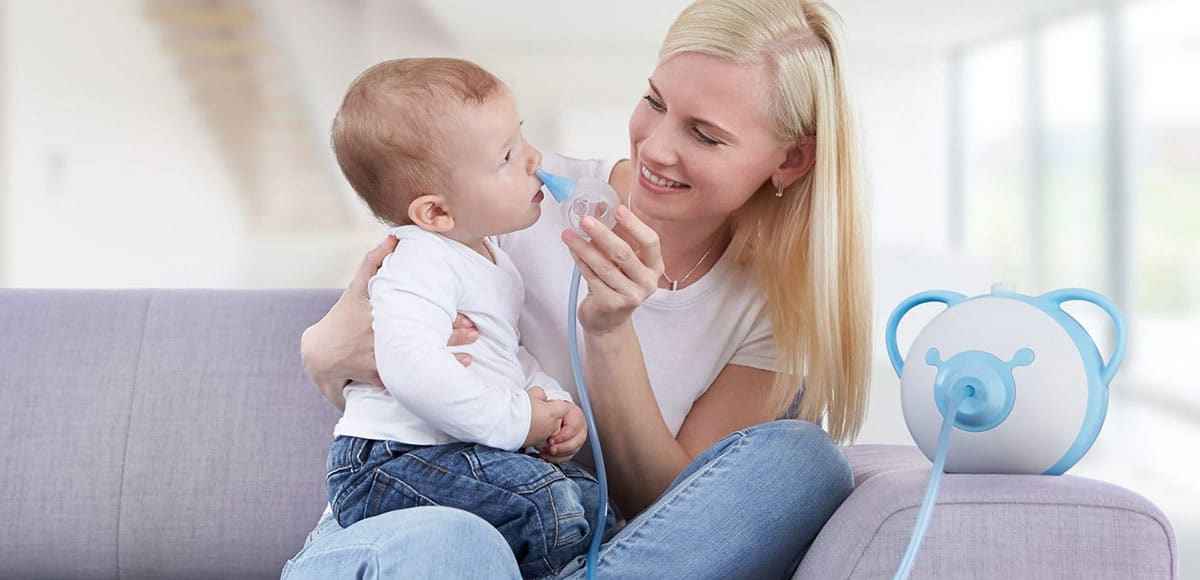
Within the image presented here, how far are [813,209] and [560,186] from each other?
346 mm

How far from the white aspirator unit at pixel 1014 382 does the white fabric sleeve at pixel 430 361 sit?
43 centimetres

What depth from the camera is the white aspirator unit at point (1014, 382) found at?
46.6 inches

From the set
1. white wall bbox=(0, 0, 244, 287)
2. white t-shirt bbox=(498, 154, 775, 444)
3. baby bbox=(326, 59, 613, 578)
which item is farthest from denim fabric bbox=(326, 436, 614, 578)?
white wall bbox=(0, 0, 244, 287)

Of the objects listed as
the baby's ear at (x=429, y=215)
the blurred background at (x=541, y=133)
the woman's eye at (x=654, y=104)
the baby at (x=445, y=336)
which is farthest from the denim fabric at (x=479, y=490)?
the blurred background at (x=541, y=133)

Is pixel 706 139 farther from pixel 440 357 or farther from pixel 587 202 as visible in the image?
pixel 440 357

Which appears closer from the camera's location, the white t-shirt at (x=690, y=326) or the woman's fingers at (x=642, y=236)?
the woman's fingers at (x=642, y=236)

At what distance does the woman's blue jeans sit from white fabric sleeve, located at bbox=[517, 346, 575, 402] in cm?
17

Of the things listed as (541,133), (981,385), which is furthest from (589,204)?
(541,133)

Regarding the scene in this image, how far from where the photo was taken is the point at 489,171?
1.33 meters

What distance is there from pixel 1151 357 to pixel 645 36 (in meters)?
2.47

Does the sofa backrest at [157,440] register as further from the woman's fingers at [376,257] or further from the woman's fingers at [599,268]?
the woman's fingers at [599,268]

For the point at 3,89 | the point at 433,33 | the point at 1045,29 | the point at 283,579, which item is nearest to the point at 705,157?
the point at 283,579

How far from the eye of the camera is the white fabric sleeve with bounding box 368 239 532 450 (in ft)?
3.99

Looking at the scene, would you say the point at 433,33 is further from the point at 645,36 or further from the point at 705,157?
the point at 705,157
